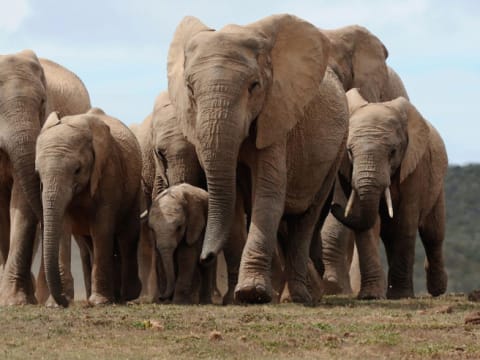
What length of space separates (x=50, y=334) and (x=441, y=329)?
2851 millimetres

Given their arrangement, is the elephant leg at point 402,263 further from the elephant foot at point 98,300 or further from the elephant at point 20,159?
the elephant at point 20,159

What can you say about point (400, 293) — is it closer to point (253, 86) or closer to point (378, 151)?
point (378, 151)

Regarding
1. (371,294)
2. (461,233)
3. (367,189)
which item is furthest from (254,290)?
(461,233)

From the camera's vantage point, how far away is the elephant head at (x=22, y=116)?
15727mm

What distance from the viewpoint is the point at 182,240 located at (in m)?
15.8

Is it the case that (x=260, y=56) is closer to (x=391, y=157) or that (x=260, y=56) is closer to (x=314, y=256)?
(x=391, y=157)

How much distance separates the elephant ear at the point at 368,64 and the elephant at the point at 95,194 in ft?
15.9

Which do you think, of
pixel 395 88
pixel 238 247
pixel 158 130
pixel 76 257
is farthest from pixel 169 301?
pixel 76 257

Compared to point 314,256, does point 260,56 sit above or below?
above

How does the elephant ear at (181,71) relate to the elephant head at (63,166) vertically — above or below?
above

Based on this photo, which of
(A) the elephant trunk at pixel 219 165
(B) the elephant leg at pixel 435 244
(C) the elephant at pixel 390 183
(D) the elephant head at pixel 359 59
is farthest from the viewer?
(D) the elephant head at pixel 359 59

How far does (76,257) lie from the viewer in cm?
3541

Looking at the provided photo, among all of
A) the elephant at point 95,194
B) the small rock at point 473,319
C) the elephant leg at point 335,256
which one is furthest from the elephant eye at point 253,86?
the elephant leg at point 335,256

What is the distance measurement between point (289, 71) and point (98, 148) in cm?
184
